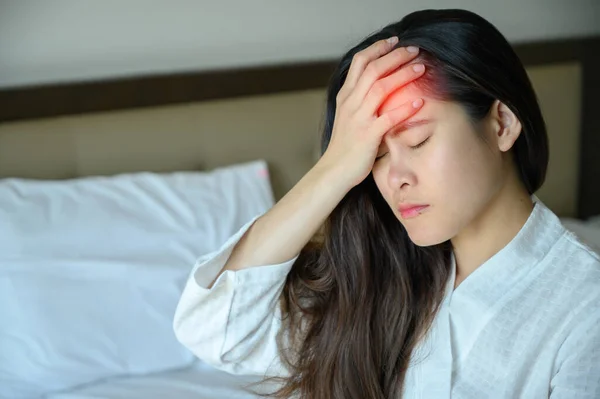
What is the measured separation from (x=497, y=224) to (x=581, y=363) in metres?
0.27

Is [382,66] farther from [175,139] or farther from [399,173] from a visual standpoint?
[175,139]

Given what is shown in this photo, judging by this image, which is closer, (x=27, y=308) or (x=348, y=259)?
(x=348, y=259)

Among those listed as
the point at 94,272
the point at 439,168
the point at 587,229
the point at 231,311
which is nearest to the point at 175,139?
the point at 94,272

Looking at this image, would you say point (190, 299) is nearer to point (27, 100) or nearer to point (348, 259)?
point (348, 259)

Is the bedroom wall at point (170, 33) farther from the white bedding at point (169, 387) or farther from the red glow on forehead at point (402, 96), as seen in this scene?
the red glow on forehead at point (402, 96)

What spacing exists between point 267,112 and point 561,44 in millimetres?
1065

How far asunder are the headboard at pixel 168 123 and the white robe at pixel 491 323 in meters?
0.81

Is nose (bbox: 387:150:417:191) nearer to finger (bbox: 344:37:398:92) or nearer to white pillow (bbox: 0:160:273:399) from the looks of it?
finger (bbox: 344:37:398:92)

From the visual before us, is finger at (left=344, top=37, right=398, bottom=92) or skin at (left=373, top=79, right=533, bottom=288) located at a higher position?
finger at (left=344, top=37, right=398, bottom=92)

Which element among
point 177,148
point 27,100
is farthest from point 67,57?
point 177,148

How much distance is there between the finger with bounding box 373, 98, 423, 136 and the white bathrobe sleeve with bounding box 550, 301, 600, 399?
38cm

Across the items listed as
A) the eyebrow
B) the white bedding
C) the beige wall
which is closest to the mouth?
the eyebrow

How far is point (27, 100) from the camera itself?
1.98m

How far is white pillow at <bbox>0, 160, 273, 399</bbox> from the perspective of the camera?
1692mm
